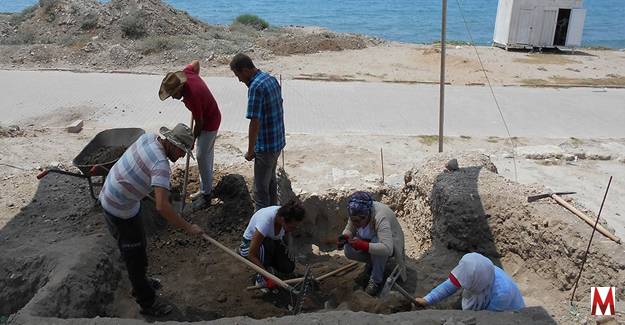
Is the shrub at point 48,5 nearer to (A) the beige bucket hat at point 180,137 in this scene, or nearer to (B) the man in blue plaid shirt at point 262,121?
(B) the man in blue plaid shirt at point 262,121

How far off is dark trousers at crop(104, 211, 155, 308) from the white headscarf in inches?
105

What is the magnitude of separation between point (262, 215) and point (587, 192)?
5903mm

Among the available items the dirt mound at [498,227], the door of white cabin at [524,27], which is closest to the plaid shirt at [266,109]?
the dirt mound at [498,227]

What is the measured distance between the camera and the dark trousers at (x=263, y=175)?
5516 mm

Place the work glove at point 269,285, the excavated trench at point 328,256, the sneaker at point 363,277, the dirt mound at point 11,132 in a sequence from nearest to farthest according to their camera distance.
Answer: the excavated trench at point 328,256 → the work glove at point 269,285 → the sneaker at point 363,277 → the dirt mound at point 11,132

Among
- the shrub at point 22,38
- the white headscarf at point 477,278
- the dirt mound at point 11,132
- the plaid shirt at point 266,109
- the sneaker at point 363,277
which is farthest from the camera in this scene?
the shrub at point 22,38

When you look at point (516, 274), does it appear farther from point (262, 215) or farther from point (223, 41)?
point (223, 41)

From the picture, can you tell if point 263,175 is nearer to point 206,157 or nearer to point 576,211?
point 206,157

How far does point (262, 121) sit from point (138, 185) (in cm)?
178

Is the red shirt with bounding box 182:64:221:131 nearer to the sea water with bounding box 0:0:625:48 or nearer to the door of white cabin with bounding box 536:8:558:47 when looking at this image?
the door of white cabin with bounding box 536:8:558:47

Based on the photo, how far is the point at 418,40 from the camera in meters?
35.4

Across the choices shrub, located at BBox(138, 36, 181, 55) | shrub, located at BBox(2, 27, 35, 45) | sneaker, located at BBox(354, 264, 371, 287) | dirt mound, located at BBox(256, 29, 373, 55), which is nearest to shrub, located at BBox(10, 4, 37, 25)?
shrub, located at BBox(2, 27, 35, 45)

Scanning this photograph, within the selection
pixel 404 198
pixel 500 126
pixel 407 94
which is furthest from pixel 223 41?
pixel 404 198

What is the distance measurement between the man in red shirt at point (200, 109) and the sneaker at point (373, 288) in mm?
2420
